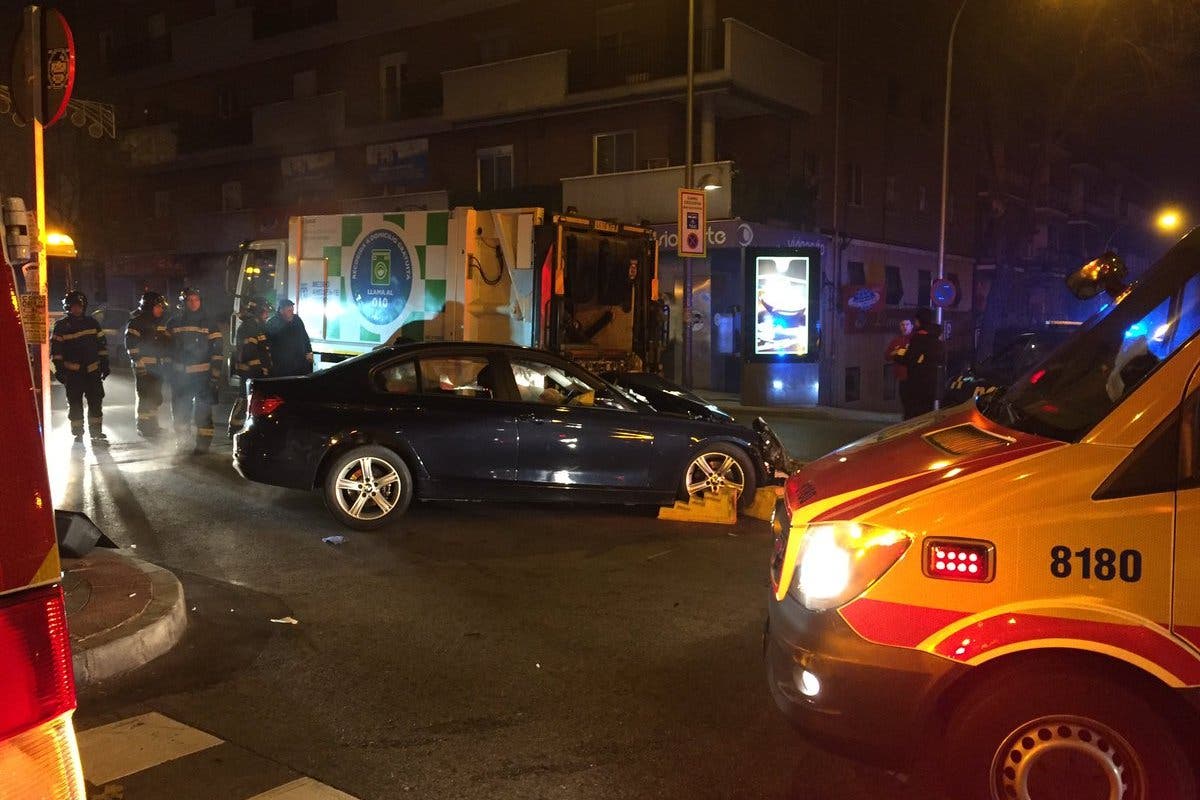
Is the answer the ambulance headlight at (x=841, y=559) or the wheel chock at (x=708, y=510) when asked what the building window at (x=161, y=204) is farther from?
the ambulance headlight at (x=841, y=559)

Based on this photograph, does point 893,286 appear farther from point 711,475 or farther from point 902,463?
point 902,463

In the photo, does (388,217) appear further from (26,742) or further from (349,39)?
(349,39)

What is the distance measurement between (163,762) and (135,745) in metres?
0.24

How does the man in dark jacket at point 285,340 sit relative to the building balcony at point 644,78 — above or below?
below

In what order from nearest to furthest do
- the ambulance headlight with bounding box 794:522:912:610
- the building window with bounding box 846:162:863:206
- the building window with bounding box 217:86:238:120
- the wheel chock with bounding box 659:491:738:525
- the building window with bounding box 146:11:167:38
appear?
1. the ambulance headlight with bounding box 794:522:912:610
2. the wheel chock with bounding box 659:491:738:525
3. the building window with bounding box 846:162:863:206
4. the building window with bounding box 217:86:238:120
5. the building window with bounding box 146:11:167:38

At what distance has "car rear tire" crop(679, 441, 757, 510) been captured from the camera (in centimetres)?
846

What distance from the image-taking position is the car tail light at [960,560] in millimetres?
3068

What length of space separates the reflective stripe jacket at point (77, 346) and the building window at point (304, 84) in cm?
2216

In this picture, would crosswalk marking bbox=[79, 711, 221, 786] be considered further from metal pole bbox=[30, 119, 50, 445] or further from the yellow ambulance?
metal pole bbox=[30, 119, 50, 445]

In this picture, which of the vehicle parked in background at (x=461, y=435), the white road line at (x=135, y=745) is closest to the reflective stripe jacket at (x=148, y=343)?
the vehicle parked in background at (x=461, y=435)

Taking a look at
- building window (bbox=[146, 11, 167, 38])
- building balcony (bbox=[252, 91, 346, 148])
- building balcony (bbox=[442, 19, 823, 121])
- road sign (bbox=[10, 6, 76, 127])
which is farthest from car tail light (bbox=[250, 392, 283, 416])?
building window (bbox=[146, 11, 167, 38])

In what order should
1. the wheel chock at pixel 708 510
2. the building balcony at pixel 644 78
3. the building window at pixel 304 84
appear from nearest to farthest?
the wheel chock at pixel 708 510 < the building balcony at pixel 644 78 < the building window at pixel 304 84

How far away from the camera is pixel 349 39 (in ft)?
103

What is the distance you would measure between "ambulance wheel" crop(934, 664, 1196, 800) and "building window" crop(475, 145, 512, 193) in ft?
84.8
